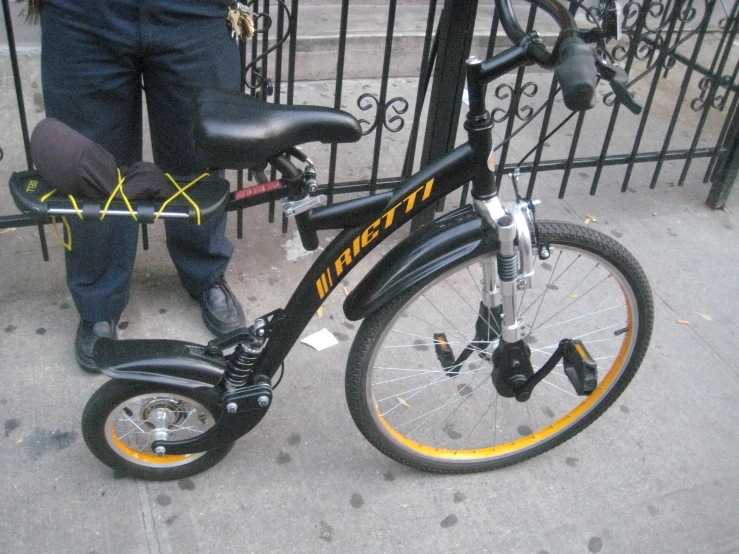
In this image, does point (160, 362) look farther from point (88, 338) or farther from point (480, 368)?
point (480, 368)

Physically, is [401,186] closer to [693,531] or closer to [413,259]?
[413,259]

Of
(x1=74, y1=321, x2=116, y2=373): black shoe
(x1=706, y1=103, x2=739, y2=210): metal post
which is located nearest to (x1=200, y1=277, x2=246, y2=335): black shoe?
(x1=74, y1=321, x2=116, y2=373): black shoe

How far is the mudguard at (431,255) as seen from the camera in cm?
215

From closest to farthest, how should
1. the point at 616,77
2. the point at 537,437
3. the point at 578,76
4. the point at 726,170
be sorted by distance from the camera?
the point at 578,76 < the point at 616,77 < the point at 537,437 < the point at 726,170

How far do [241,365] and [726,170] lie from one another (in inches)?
118

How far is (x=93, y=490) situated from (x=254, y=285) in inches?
45.3

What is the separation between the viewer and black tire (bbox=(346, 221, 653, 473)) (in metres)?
2.28

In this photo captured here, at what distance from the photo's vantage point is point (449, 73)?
3215 millimetres

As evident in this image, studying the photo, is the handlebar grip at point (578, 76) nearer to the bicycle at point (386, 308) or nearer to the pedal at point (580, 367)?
the bicycle at point (386, 308)

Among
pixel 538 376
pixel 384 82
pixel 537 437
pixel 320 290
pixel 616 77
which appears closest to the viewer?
pixel 616 77

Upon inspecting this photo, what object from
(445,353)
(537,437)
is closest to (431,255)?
(445,353)

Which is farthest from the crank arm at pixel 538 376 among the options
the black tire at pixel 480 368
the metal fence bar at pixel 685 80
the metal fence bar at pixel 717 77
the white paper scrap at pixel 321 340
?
the metal fence bar at pixel 717 77

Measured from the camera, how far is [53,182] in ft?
6.09

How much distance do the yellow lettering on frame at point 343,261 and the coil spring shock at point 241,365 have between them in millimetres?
351
